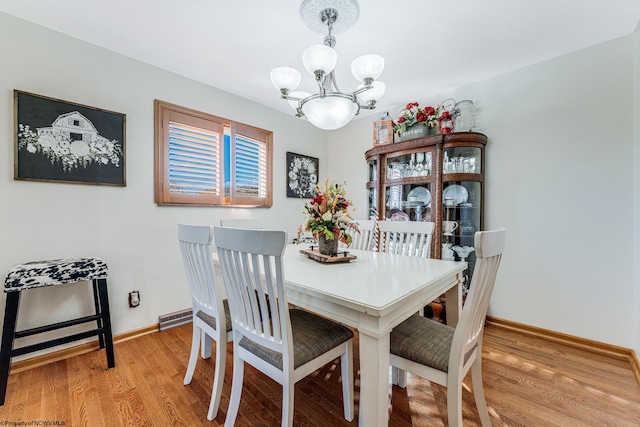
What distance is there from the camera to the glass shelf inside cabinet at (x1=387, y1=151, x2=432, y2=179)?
8.89 ft

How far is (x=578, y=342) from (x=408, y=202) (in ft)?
5.85

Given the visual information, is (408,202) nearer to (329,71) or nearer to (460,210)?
(460,210)

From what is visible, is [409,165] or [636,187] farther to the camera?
[409,165]

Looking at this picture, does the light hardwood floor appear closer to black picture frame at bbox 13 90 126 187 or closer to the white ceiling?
black picture frame at bbox 13 90 126 187

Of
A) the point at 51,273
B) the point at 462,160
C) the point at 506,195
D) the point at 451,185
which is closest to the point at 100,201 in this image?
the point at 51,273

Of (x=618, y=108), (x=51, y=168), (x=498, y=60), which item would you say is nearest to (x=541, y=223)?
(x=618, y=108)

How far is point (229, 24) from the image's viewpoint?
1.84 metres

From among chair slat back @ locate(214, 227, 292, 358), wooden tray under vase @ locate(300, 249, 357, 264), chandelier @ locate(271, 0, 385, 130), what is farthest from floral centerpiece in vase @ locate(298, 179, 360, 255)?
chair slat back @ locate(214, 227, 292, 358)

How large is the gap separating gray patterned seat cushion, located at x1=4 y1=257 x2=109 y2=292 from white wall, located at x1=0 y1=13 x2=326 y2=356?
0.26m

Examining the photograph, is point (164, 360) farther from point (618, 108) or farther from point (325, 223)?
point (618, 108)

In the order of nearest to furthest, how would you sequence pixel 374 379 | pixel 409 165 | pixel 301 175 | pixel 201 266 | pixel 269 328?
pixel 374 379 < pixel 269 328 < pixel 201 266 < pixel 409 165 < pixel 301 175

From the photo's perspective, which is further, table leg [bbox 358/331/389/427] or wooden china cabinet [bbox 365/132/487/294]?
wooden china cabinet [bbox 365/132/487/294]

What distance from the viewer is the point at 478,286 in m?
1.03

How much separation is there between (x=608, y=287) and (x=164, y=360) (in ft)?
11.1
